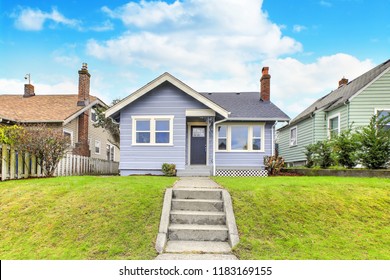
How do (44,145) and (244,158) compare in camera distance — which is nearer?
(44,145)

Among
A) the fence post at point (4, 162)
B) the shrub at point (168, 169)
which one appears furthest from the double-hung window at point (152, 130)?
the fence post at point (4, 162)

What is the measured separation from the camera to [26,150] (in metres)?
10.9

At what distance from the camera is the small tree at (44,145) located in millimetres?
10773

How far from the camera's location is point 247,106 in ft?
55.7

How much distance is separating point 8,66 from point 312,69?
14.3 meters

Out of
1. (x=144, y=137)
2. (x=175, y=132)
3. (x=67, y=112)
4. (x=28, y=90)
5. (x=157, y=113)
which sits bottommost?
Answer: (x=144, y=137)

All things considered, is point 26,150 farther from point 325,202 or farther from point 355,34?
point 355,34

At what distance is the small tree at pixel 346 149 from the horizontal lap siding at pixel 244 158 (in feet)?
12.2

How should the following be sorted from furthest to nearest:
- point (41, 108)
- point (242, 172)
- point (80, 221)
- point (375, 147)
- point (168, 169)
Answer: point (41, 108)
point (242, 172)
point (168, 169)
point (375, 147)
point (80, 221)

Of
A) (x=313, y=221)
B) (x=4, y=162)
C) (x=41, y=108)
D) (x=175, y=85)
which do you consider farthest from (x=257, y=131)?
(x=41, y=108)

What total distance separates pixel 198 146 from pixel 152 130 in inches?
121

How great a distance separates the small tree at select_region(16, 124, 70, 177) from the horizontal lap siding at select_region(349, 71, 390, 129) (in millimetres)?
14093

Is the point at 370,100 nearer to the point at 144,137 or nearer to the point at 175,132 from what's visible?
the point at 175,132

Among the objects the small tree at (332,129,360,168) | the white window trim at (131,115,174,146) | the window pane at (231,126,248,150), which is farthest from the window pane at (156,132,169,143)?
the small tree at (332,129,360,168)
